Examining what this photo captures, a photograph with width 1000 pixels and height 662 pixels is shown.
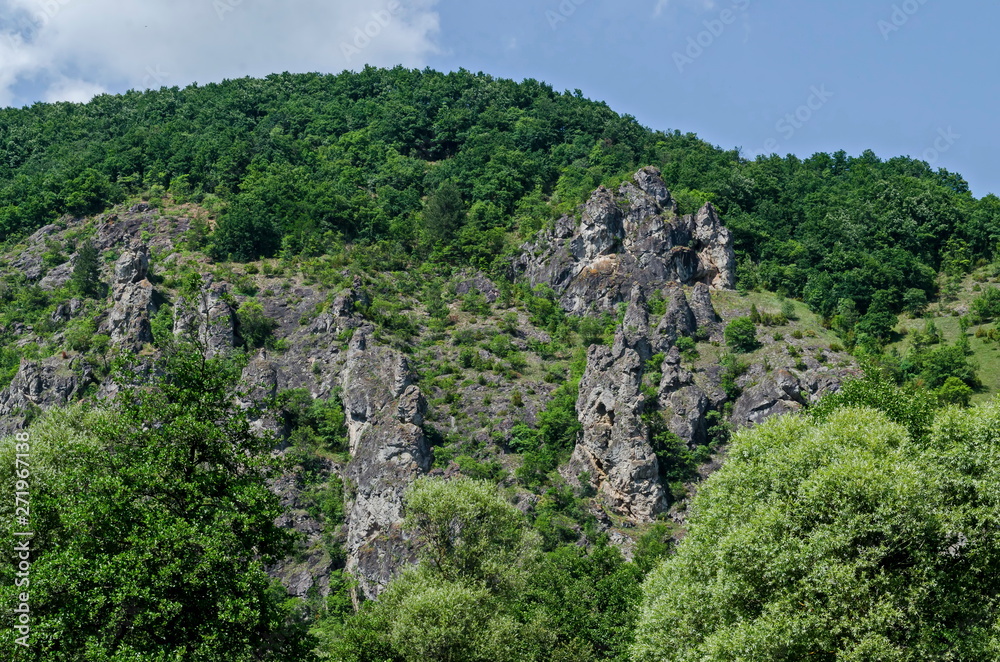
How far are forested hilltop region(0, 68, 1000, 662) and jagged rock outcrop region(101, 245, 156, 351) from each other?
18.8 inches

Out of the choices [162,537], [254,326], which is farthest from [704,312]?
[162,537]

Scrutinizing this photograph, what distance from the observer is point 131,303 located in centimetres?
10081

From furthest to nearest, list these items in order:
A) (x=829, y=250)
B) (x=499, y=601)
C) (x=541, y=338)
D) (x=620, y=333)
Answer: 1. (x=829, y=250)
2. (x=541, y=338)
3. (x=620, y=333)
4. (x=499, y=601)

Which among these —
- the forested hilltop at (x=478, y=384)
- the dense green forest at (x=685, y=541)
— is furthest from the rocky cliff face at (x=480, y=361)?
the dense green forest at (x=685, y=541)

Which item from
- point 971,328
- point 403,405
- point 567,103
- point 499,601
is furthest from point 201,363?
point 567,103

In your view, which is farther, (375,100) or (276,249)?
(375,100)

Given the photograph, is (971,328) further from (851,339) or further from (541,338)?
(541,338)

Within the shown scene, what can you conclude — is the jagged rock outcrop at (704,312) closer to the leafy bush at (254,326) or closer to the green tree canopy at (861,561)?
the leafy bush at (254,326)

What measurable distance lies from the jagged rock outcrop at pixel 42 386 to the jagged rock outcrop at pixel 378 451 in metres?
29.4

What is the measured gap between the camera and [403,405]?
284ft

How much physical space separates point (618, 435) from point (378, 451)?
23.9m

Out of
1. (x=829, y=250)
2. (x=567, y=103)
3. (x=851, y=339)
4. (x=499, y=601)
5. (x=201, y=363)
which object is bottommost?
(x=499, y=601)

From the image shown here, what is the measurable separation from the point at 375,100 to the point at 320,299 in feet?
235

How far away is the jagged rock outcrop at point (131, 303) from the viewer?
97875 mm
